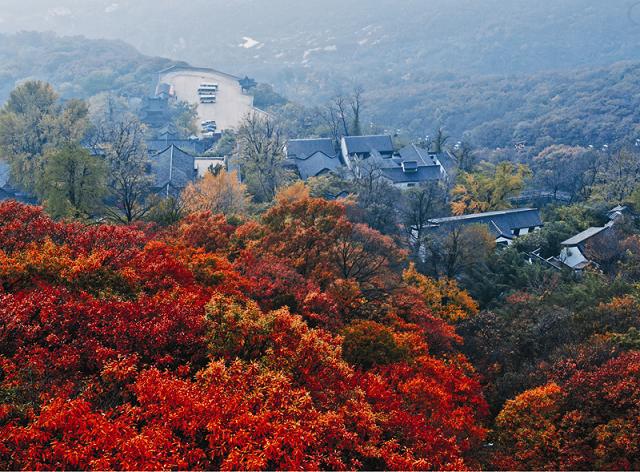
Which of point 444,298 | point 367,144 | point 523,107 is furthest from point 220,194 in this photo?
point 523,107

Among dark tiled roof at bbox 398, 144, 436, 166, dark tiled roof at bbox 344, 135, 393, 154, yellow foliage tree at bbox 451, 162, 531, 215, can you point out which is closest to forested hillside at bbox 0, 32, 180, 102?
dark tiled roof at bbox 344, 135, 393, 154

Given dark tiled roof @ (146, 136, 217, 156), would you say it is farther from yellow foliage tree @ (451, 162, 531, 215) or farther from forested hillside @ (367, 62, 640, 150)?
forested hillside @ (367, 62, 640, 150)

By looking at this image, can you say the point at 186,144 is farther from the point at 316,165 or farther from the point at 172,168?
the point at 316,165

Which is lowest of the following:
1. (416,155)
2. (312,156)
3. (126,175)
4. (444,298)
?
(444,298)

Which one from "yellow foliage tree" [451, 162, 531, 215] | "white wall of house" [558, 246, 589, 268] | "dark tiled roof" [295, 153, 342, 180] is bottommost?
"white wall of house" [558, 246, 589, 268]

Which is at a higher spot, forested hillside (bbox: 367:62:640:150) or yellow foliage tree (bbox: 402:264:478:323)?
forested hillside (bbox: 367:62:640:150)

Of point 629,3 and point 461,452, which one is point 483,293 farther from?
point 629,3

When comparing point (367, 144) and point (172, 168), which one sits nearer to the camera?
point (172, 168)

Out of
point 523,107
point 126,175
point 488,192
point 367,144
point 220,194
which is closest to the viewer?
point 126,175
